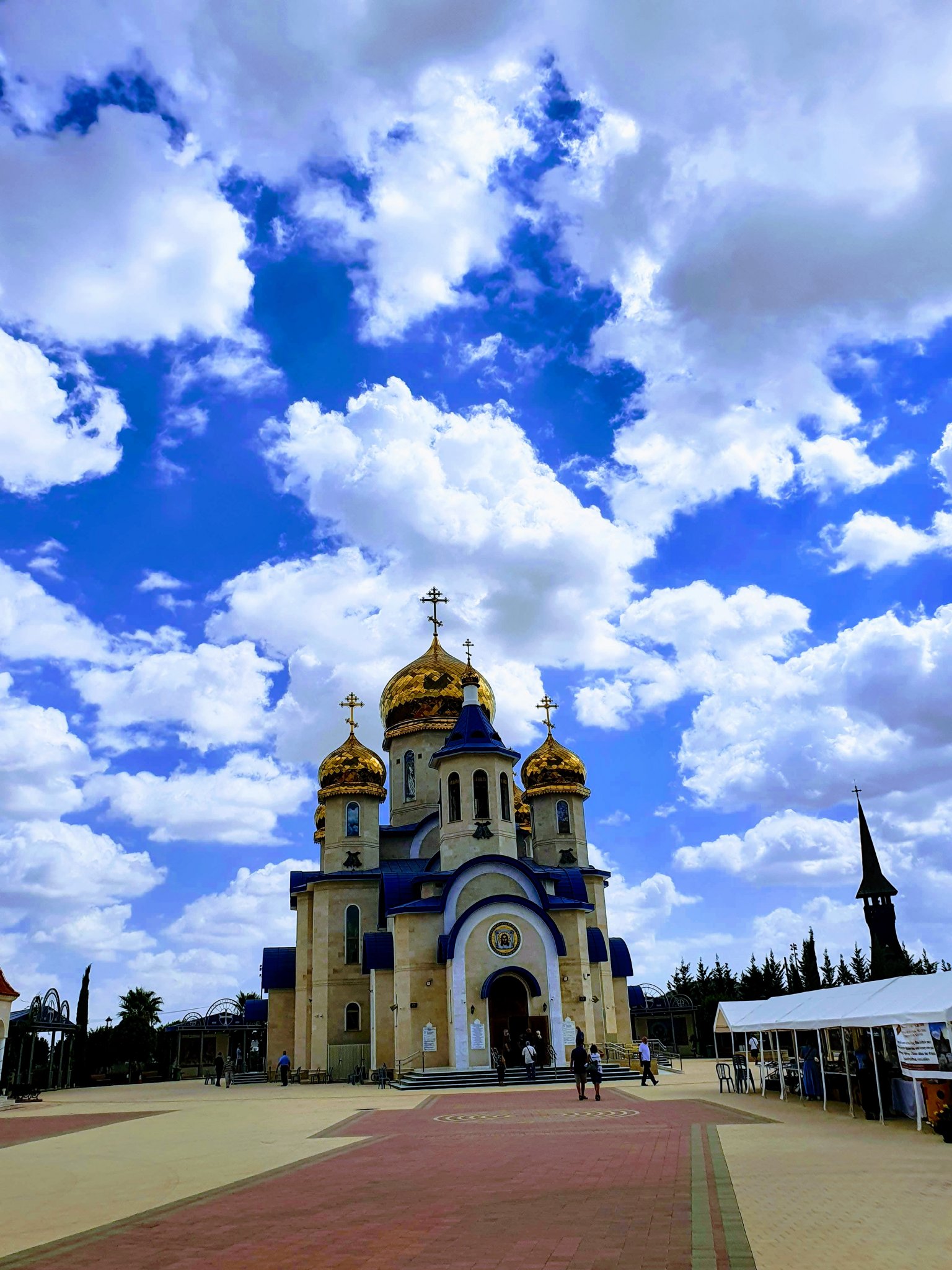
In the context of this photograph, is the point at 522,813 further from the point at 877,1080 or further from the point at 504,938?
the point at 877,1080

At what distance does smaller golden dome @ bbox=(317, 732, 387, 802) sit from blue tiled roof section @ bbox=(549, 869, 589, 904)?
26.2ft

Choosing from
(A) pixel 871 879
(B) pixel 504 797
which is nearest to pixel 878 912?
(A) pixel 871 879

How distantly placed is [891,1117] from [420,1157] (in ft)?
28.0

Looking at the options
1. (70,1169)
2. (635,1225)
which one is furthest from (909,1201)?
(70,1169)

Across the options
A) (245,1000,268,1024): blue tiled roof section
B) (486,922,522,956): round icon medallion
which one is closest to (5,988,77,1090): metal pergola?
(245,1000,268,1024): blue tiled roof section

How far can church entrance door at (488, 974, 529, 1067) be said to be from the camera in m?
30.6

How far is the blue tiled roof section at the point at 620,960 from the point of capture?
40781 millimetres

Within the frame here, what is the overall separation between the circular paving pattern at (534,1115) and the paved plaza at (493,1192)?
4.2 inches

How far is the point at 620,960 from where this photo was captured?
135ft

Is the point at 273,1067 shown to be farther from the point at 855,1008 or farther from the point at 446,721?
the point at 855,1008

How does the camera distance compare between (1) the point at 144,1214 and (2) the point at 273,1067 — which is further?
(2) the point at 273,1067

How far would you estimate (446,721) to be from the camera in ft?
139

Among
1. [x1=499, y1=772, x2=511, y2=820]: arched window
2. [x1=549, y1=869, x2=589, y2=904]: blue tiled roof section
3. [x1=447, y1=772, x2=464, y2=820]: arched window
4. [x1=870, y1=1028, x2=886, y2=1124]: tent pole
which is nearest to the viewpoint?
[x1=870, y1=1028, x2=886, y2=1124]: tent pole

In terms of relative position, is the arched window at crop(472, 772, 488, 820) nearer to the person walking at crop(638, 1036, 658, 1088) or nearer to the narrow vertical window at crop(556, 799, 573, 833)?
the narrow vertical window at crop(556, 799, 573, 833)
